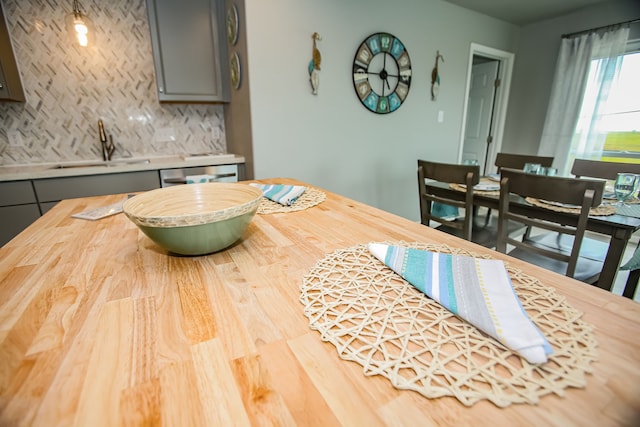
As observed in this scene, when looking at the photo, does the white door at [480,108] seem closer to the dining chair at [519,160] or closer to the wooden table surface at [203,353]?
the dining chair at [519,160]

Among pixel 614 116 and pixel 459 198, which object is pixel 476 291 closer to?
pixel 459 198

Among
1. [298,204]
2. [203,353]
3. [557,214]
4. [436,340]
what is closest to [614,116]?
[557,214]

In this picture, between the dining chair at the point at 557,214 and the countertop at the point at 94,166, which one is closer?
the dining chair at the point at 557,214

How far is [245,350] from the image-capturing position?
42 centimetres

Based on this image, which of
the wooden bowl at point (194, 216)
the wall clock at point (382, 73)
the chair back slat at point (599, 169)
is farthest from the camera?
the wall clock at point (382, 73)

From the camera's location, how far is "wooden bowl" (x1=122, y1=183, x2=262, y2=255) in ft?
2.00

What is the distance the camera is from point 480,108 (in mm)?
4117

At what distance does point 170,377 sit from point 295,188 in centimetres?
90

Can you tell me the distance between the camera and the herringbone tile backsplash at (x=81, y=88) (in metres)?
2.20

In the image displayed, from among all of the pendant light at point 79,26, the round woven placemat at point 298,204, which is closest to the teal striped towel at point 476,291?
the round woven placemat at point 298,204

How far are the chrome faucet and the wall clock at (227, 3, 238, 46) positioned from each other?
1295 mm

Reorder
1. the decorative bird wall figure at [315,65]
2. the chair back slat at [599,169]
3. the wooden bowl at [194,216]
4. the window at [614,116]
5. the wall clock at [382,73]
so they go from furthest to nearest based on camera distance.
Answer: the window at [614,116] → the wall clock at [382,73] → the decorative bird wall figure at [315,65] → the chair back slat at [599,169] → the wooden bowl at [194,216]

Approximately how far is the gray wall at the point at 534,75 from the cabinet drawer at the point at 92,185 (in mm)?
4404

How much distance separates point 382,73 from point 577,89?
2.31 m
